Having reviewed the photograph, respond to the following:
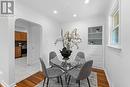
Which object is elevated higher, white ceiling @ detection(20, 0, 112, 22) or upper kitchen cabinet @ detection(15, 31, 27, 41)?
white ceiling @ detection(20, 0, 112, 22)

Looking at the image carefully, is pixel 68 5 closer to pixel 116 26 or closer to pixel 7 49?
pixel 116 26

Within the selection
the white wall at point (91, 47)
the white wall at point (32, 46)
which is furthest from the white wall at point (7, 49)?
the white wall at point (91, 47)

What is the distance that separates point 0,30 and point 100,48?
160 inches

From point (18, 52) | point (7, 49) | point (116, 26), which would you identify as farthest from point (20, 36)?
point (116, 26)

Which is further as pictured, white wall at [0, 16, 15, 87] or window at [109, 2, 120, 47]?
white wall at [0, 16, 15, 87]

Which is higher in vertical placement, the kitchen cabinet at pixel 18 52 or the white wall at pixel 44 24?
the white wall at pixel 44 24

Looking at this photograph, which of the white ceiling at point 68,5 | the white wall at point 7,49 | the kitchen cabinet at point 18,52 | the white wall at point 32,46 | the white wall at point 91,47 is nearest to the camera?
the white wall at point 7,49

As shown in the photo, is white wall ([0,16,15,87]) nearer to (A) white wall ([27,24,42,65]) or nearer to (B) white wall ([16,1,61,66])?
(B) white wall ([16,1,61,66])

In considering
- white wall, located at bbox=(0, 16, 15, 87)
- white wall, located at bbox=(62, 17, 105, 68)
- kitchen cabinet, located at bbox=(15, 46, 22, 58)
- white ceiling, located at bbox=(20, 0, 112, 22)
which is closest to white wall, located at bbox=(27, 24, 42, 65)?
white ceiling, located at bbox=(20, 0, 112, 22)

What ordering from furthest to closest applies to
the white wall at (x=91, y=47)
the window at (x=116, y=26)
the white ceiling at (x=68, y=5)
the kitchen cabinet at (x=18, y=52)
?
the kitchen cabinet at (x=18, y=52), the white wall at (x=91, y=47), the white ceiling at (x=68, y=5), the window at (x=116, y=26)

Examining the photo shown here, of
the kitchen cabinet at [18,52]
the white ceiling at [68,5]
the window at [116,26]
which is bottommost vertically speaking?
the kitchen cabinet at [18,52]

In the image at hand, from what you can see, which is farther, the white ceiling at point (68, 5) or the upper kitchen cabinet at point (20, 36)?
the upper kitchen cabinet at point (20, 36)

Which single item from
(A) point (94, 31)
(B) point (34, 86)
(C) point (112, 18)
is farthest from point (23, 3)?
(A) point (94, 31)

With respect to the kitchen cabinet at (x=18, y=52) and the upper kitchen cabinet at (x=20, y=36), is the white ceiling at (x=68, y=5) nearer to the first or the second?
the upper kitchen cabinet at (x=20, y=36)
